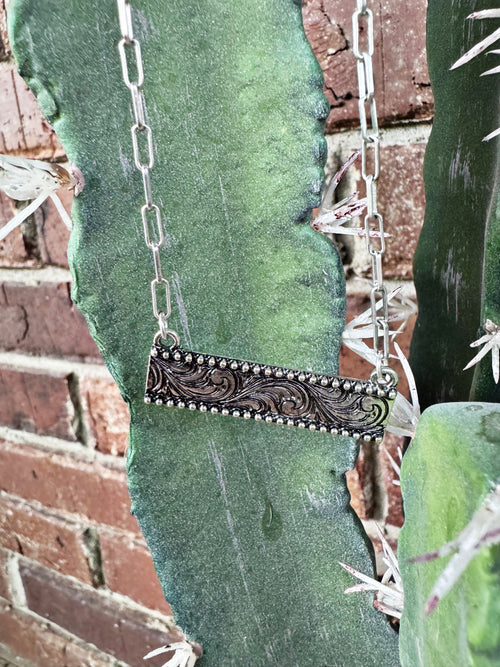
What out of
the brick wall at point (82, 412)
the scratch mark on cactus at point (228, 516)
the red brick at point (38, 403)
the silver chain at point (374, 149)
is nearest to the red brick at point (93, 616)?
the brick wall at point (82, 412)

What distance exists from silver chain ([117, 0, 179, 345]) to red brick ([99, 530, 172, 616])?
0.31m

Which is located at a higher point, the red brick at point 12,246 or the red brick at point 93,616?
the red brick at point 12,246

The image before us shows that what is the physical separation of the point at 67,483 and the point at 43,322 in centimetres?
13

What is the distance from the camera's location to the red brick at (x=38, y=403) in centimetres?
50

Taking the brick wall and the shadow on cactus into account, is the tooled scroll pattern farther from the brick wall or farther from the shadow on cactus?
the brick wall

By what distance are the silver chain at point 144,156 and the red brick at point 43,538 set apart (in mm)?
353

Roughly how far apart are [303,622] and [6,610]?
466mm

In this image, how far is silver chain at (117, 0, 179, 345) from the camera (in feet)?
0.71

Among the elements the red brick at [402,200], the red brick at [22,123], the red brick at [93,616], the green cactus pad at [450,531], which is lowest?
the red brick at [93,616]

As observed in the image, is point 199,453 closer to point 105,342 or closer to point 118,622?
point 105,342

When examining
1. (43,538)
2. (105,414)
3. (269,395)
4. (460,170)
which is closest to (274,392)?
(269,395)

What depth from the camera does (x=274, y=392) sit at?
0.24m

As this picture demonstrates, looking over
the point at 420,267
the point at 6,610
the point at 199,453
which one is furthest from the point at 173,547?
the point at 6,610

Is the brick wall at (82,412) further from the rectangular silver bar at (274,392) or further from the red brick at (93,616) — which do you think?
the rectangular silver bar at (274,392)
